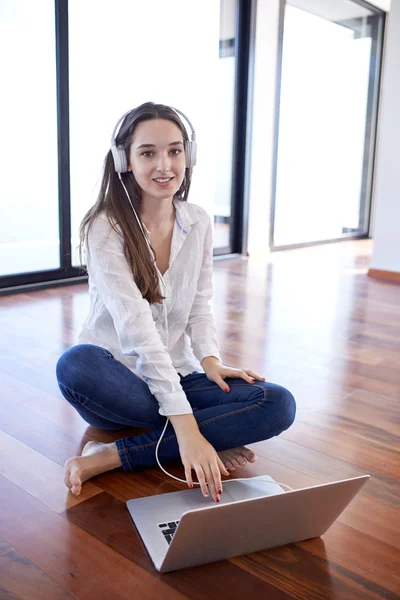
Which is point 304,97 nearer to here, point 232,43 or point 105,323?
point 232,43

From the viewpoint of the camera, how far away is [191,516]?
974 millimetres

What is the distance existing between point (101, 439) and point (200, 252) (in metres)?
0.59

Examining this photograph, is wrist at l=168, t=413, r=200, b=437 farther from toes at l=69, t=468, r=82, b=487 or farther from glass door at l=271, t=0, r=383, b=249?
glass door at l=271, t=0, r=383, b=249

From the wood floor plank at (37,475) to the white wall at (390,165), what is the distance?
334cm

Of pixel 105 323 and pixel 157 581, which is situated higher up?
pixel 105 323

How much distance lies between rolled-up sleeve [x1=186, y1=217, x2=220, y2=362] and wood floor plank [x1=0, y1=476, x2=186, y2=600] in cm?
53

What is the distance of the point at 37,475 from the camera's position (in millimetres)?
1486

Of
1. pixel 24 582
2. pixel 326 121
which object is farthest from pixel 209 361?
pixel 326 121

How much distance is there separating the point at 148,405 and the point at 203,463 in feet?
1.00

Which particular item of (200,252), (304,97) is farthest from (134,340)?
(304,97)

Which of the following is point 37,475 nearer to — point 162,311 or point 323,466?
point 162,311

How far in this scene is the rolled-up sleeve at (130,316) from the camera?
4.31 feet

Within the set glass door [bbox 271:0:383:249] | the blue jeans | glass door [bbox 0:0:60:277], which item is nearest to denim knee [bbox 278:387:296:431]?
the blue jeans

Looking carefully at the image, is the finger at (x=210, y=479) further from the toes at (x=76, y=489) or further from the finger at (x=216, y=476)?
the toes at (x=76, y=489)
